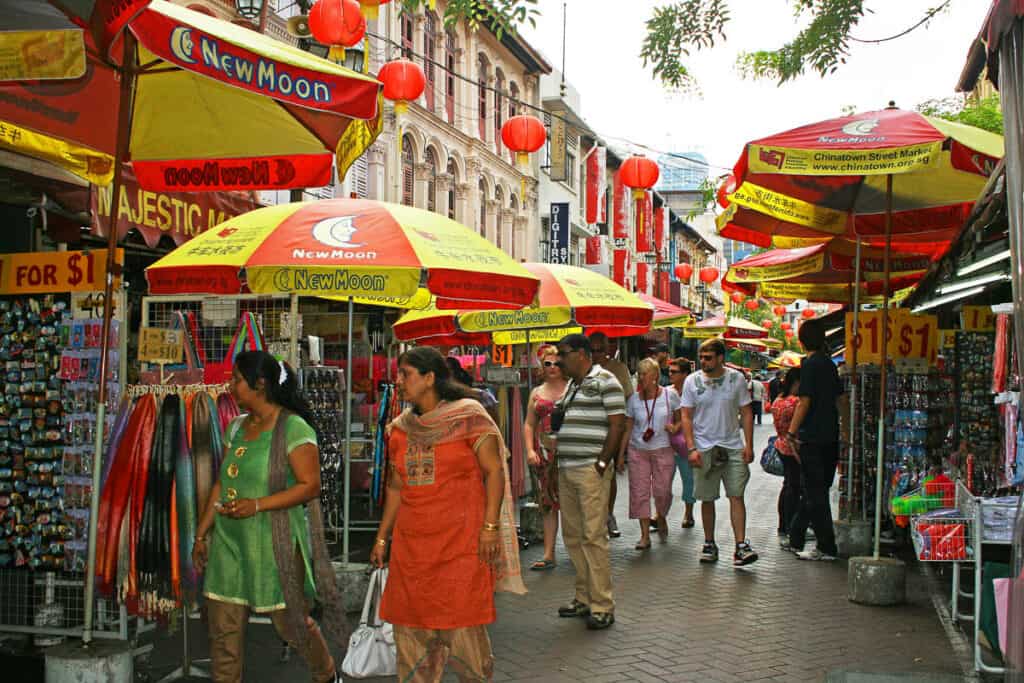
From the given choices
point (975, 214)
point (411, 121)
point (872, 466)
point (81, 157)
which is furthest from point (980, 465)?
point (411, 121)

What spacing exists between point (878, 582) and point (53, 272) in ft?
19.9

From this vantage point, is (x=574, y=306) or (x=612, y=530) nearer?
(x=574, y=306)

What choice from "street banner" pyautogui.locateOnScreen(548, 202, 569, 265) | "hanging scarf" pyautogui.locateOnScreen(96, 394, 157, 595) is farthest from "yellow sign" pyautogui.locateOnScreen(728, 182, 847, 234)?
"street banner" pyautogui.locateOnScreen(548, 202, 569, 265)

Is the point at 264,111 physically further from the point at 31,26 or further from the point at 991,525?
the point at 991,525

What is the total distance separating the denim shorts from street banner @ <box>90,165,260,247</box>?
17.5 feet

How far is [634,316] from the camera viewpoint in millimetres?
Result: 10195

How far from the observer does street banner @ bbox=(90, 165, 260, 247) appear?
8.35 m

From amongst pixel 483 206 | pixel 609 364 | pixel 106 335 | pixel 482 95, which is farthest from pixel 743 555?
pixel 482 95

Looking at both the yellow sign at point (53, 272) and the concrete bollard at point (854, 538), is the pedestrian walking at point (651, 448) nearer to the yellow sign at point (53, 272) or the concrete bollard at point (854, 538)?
the concrete bollard at point (854, 538)

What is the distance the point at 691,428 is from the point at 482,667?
528 cm

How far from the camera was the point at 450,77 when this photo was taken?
27.5 meters

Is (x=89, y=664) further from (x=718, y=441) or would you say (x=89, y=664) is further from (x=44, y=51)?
(x=718, y=441)

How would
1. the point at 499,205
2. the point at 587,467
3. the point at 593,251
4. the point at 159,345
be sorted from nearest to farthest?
the point at 159,345 → the point at 587,467 → the point at 499,205 → the point at 593,251

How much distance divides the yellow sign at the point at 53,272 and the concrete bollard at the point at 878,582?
5678 millimetres
